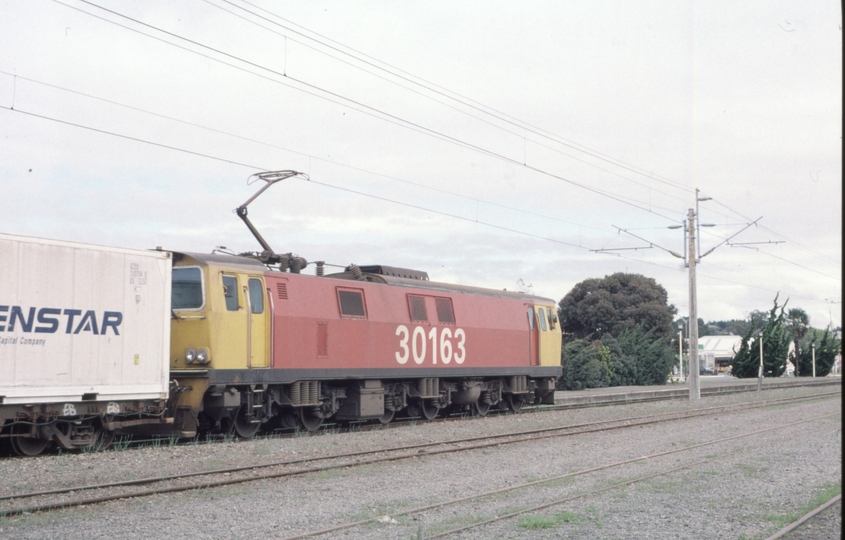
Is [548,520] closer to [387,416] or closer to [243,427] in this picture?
[243,427]

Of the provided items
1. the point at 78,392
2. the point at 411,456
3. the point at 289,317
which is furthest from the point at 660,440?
the point at 78,392

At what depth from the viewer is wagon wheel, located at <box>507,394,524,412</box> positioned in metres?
24.8

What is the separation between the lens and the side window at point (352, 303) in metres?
18.4

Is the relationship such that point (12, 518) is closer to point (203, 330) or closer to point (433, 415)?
point (203, 330)

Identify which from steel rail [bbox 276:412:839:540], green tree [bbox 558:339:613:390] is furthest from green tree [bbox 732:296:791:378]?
steel rail [bbox 276:412:839:540]

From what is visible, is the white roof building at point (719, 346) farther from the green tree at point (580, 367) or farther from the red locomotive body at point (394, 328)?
the red locomotive body at point (394, 328)

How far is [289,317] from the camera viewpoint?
17.0 meters

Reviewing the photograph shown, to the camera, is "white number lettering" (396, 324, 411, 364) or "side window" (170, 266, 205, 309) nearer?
"side window" (170, 266, 205, 309)

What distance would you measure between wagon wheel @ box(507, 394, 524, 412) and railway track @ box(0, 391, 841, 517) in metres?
4.80

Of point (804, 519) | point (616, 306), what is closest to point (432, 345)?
point (804, 519)

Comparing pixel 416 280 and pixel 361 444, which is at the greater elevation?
pixel 416 280

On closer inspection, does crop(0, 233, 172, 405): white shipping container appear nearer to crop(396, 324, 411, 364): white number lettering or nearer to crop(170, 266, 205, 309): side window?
crop(170, 266, 205, 309): side window

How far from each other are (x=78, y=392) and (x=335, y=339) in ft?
19.3

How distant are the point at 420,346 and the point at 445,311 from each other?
1325 millimetres
